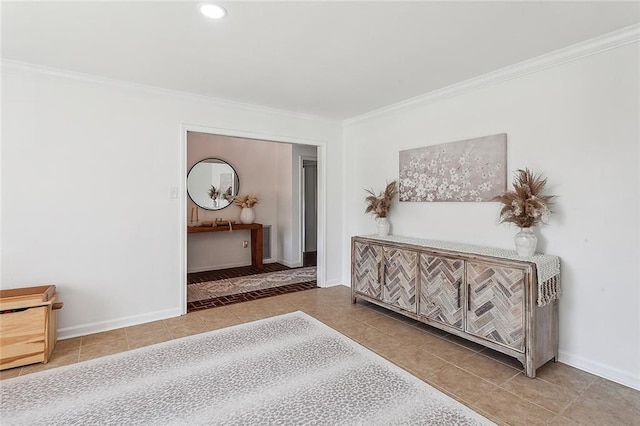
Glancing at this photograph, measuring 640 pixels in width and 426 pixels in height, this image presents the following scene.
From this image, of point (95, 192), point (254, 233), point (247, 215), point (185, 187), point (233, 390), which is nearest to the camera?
point (233, 390)

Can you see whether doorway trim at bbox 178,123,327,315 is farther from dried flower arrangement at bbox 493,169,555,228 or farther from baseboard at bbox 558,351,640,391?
baseboard at bbox 558,351,640,391

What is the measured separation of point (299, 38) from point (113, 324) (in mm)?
3122

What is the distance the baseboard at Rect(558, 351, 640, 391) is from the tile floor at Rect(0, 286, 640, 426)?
0.06 meters

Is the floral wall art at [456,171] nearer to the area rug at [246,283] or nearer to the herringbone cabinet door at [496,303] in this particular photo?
the herringbone cabinet door at [496,303]

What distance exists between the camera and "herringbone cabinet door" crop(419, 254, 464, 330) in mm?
2747

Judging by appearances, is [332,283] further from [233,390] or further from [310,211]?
[233,390]

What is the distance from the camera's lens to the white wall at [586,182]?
7.27 feet

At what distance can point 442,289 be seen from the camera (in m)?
2.87

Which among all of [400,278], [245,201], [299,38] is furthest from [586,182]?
[245,201]

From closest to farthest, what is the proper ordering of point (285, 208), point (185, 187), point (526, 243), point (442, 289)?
1. point (526, 243)
2. point (442, 289)
3. point (185, 187)
4. point (285, 208)

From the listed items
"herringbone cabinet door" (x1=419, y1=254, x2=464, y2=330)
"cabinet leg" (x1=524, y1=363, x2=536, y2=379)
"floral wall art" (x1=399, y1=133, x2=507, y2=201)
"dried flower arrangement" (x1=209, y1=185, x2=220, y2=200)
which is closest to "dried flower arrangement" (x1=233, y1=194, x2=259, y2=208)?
"dried flower arrangement" (x1=209, y1=185, x2=220, y2=200)

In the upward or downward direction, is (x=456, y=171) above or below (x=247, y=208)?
above

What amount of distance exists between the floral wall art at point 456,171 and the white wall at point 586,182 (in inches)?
3.8

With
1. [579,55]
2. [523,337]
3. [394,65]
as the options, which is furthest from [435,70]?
[523,337]
